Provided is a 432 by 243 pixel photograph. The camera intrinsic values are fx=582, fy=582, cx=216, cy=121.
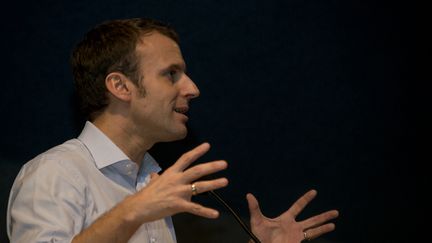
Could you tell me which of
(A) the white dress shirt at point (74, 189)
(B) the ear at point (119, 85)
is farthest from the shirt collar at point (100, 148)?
(B) the ear at point (119, 85)

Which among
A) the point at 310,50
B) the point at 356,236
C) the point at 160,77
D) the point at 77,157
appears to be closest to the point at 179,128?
the point at 160,77

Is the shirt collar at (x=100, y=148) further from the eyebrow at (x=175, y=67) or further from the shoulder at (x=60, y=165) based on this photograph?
the eyebrow at (x=175, y=67)

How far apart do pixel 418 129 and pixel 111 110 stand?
122 centimetres

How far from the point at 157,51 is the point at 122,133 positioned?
0.25 meters

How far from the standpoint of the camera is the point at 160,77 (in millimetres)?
1592

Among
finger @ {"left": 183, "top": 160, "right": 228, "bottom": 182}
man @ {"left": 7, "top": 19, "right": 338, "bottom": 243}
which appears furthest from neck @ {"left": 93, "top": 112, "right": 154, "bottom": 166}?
finger @ {"left": 183, "top": 160, "right": 228, "bottom": 182}

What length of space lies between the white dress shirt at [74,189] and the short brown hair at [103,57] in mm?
90

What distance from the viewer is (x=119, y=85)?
1.60 meters

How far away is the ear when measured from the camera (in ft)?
5.22

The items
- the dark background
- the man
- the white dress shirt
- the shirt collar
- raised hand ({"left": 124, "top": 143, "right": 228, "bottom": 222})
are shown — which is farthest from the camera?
the dark background

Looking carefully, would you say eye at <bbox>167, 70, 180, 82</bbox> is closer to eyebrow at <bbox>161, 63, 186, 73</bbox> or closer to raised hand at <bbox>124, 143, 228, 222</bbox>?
eyebrow at <bbox>161, 63, 186, 73</bbox>

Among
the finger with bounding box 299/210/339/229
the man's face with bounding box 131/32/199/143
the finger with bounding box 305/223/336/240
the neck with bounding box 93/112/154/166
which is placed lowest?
the finger with bounding box 305/223/336/240

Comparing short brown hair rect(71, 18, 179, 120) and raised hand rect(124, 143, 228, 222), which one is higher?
short brown hair rect(71, 18, 179, 120)

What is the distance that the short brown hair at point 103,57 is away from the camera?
5.26 ft
